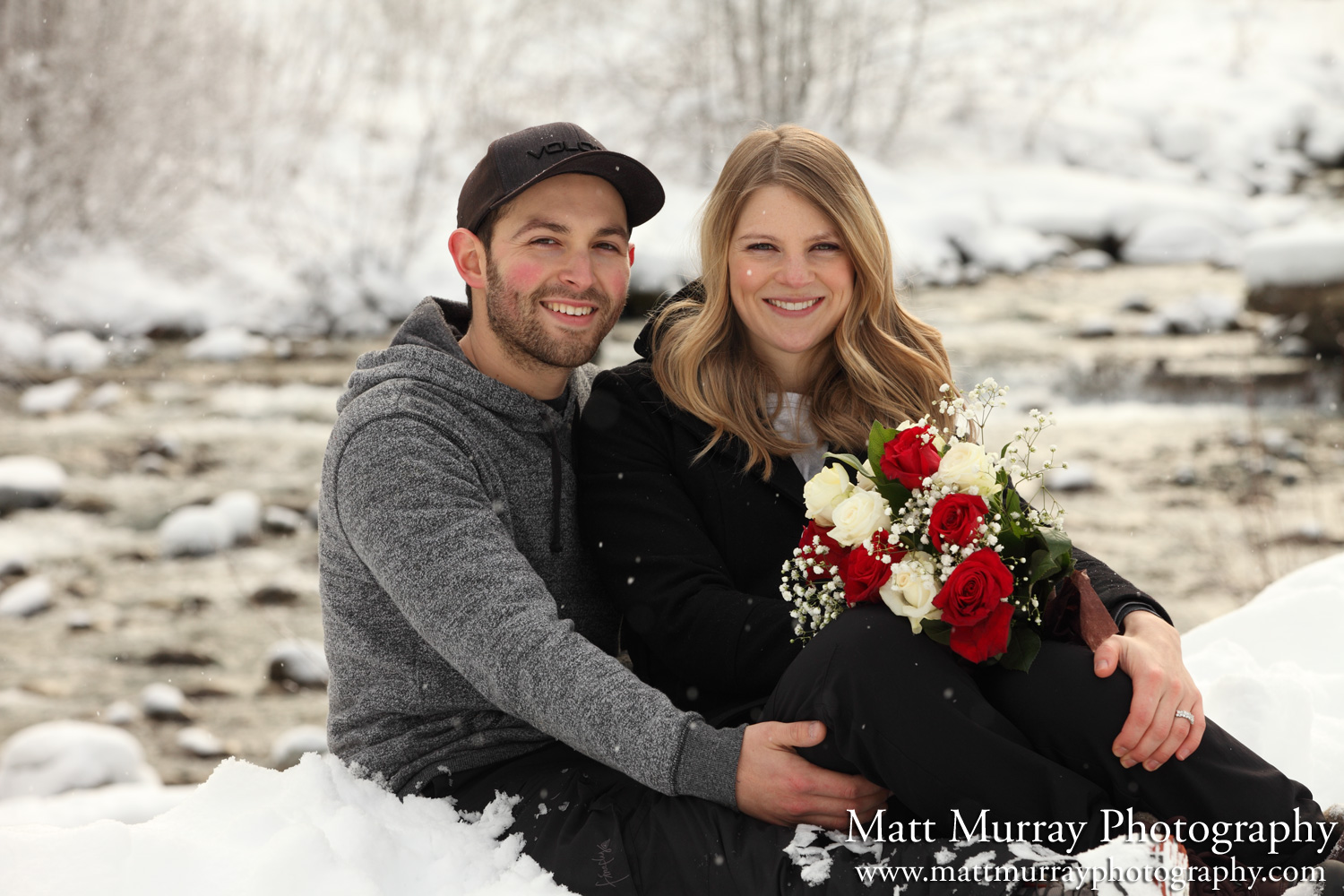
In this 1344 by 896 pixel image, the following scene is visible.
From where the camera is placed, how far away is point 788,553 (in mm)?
2545

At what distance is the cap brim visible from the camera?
2.43 m

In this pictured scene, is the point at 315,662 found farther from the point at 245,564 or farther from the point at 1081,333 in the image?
the point at 1081,333

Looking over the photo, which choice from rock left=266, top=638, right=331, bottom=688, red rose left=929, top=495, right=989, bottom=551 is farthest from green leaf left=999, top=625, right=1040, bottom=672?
rock left=266, top=638, right=331, bottom=688

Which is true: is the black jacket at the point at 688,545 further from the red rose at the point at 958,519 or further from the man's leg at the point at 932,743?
the red rose at the point at 958,519

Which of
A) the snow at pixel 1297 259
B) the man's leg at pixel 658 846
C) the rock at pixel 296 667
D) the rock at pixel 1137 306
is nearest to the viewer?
the man's leg at pixel 658 846

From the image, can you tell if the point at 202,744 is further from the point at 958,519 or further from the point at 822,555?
the point at 958,519

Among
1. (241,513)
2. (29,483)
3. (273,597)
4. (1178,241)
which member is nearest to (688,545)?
(273,597)

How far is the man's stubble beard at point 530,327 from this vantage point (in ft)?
8.14

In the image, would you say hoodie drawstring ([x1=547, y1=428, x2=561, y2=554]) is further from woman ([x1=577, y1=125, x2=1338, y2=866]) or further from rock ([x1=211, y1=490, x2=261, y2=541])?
rock ([x1=211, y1=490, x2=261, y2=541])

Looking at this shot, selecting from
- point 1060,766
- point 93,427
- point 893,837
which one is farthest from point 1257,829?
point 93,427

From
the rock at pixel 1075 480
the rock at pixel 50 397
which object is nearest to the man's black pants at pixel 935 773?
the rock at pixel 1075 480

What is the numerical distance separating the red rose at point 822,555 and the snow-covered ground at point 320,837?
0.68 meters

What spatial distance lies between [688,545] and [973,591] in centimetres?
68

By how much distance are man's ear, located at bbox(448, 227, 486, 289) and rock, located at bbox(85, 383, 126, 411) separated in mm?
7133
